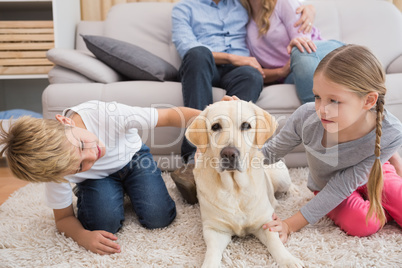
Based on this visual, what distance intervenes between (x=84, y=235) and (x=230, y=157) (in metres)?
0.68

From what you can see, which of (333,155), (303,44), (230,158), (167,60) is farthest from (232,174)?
(167,60)

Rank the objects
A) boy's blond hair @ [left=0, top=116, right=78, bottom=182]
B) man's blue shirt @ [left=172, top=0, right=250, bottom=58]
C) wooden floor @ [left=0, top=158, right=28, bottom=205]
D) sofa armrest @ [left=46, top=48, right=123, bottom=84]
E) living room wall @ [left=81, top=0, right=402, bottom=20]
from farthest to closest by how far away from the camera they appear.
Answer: living room wall @ [left=81, top=0, right=402, bottom=20] < man's blue shirt @ [left=172, top=0, right=250, bottom=58] < sofa armrest @ [left=46, top=48, right=123, bottom=84] < wooden floor @ [left=0, top=158, right=28, bottom=205] < boy's blond hair @ [left=0, top=116, right=78, bottom=182]

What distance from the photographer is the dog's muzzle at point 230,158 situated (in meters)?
1.18

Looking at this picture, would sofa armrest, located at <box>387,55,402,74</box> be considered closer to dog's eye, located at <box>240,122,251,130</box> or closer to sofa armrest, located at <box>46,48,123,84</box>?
dog's eye, located at <box>240,122,251,130</box>

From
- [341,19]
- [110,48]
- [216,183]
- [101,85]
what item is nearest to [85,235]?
[216,183]

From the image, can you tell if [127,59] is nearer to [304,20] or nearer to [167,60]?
[167,60]

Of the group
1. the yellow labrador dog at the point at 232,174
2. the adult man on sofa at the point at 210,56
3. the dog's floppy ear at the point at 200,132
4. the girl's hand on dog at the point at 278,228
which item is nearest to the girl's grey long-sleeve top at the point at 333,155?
the girl's hand on dog at the point at 278,228

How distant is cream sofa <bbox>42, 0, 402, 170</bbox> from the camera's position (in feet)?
6.78

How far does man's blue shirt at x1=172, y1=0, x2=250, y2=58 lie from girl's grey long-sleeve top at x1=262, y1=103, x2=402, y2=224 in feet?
3.72

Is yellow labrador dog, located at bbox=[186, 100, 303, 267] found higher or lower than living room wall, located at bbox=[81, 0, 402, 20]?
lower

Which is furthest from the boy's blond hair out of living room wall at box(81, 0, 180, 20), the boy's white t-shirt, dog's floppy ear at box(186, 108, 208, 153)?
living room wall at box(81, 0, 180, 20)

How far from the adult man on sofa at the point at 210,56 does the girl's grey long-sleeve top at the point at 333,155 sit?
0.56 m

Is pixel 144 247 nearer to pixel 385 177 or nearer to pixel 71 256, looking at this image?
pixel 71 256

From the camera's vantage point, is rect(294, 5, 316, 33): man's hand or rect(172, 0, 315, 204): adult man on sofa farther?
rect(294, 5, 316, 33): man's hand
